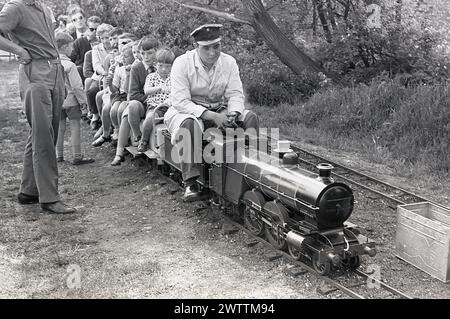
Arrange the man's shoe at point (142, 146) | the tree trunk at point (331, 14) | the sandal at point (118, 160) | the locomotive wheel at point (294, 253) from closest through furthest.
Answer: the locomotive wheel at point (294, 253) → the man's shoe at point (142, 146) → the sandal at point (118, 160) → the tree trunk at point (331, 14)

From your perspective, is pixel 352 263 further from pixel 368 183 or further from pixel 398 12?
pixel 398 12

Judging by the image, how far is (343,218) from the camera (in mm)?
5184

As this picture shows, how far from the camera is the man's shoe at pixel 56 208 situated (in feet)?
22.8

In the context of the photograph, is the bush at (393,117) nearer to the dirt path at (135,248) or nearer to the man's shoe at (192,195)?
the dirt path at (135,248)

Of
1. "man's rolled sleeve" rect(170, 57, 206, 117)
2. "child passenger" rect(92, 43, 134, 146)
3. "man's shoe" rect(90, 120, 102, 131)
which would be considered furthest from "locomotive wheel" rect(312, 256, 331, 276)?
"man's shoe" rect(90, 120, 102, 131)

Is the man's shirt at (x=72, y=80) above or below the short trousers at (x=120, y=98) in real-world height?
above

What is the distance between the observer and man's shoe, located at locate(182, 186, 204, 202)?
6703mm

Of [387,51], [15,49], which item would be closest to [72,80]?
[15,49]

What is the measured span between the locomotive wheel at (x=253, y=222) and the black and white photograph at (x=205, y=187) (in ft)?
0.07

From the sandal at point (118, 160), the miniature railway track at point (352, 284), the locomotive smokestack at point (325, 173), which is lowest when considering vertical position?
the sandal at point (118, 160)

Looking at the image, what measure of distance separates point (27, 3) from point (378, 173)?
536 cm

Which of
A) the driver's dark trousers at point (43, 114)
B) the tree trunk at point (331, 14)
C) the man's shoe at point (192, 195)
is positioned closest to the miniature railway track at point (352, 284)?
the man's shoe at point (192, 195)

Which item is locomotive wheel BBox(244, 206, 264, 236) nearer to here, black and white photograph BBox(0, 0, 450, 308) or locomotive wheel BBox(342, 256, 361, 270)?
black and white photograph BBox(0, 0, 450, 308)
